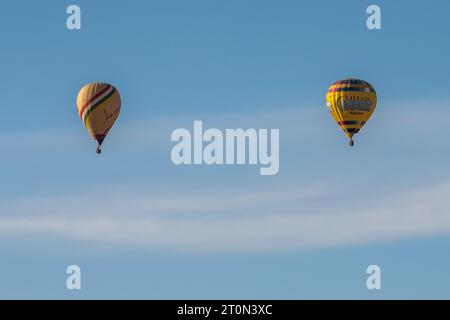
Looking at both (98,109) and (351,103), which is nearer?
(98,109)

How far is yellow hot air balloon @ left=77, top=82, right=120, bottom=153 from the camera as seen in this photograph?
263 feet

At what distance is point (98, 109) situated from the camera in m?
80.1

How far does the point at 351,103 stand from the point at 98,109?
2038 centimetres

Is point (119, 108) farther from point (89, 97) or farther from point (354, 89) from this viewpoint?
point (354, 89)

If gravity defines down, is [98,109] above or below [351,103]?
below

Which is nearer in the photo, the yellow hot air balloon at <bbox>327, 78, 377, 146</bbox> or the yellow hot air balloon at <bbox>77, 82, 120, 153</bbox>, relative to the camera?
the yellow hot air balloon at <bbox>77, 82, 120, 153</bbox>

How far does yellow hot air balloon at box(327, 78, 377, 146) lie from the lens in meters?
83.1

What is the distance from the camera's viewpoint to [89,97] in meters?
80.4

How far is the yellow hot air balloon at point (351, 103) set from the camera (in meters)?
83.1

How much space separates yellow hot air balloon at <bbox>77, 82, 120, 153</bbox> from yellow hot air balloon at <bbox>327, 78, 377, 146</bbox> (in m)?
17.7

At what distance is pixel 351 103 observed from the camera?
83.2 metres

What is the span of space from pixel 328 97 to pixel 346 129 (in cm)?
311
